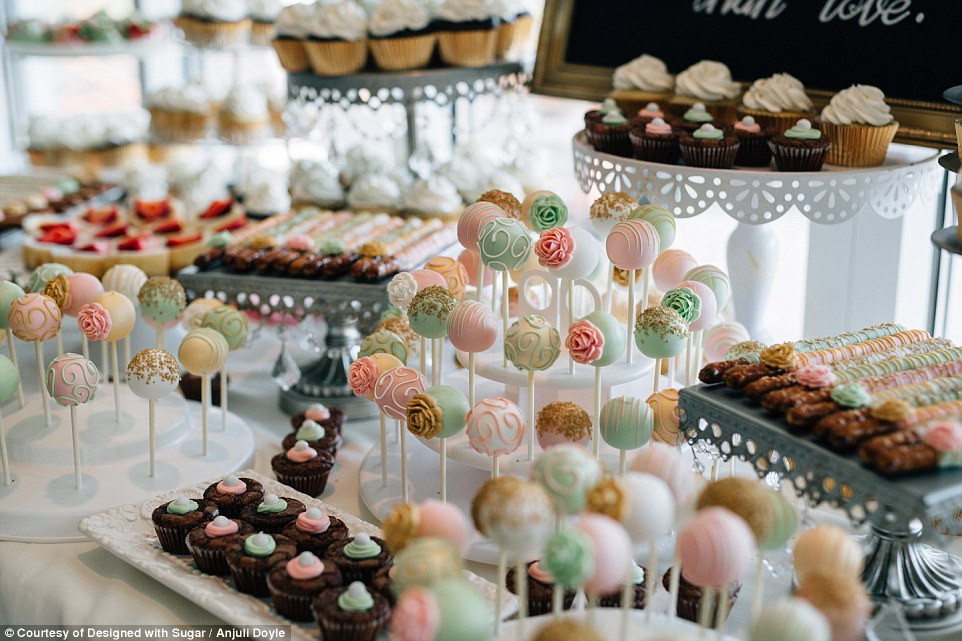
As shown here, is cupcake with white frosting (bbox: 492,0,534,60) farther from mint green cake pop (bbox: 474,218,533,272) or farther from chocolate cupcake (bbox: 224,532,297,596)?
chocolate cupcake (bbox: 224,532,297,596)

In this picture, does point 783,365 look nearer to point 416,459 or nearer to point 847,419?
point 847,419

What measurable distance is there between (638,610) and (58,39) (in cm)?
332

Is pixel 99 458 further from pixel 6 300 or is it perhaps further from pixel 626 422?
pixel 626 422

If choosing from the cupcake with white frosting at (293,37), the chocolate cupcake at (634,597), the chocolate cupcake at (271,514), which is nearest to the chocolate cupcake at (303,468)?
the chocolate cupcake at (271,514)

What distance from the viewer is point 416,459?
6.18ft

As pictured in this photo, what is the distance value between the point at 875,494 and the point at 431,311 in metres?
0.66

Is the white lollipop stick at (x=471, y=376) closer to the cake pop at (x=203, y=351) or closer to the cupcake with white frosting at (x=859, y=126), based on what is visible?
the cake pop at (x=203, y=351)

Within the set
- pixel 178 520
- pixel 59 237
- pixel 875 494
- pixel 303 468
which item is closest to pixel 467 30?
pixel 59 237

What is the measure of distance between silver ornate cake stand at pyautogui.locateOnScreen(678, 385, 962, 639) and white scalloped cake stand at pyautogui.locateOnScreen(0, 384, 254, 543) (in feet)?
2.87

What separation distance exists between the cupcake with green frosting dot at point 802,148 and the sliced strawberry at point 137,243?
1378mm

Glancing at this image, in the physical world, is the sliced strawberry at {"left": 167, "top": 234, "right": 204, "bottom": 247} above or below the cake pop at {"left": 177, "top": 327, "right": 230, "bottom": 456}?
above

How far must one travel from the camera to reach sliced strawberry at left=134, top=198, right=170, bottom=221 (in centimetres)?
272

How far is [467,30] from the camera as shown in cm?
246

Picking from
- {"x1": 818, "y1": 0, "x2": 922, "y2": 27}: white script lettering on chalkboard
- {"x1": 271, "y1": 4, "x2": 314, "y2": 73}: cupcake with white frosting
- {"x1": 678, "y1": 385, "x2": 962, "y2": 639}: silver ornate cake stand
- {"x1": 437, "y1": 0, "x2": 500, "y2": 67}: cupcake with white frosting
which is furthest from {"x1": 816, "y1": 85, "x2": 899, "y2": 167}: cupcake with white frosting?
{"x1": 271, "y1": 4, "x2": 314, "y2": 73}: cupcake with white frosting
